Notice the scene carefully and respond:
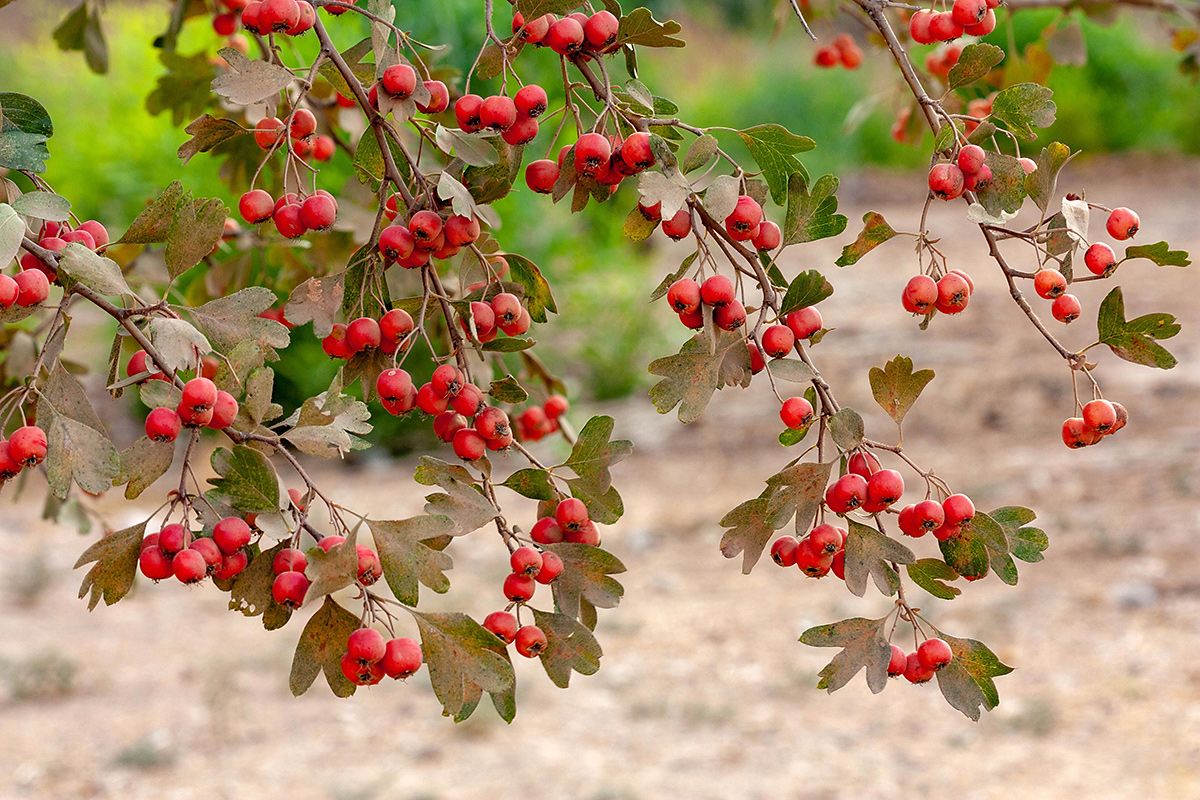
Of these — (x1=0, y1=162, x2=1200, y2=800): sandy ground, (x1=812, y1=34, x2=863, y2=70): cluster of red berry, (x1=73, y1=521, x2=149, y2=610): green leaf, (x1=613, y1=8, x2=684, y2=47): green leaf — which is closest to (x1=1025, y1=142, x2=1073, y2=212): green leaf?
(x1=613, y1=8, x2=684, y2=47): green leaf

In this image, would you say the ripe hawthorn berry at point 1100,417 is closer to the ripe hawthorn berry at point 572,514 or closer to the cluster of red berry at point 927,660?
the cluster of red berry at point 927,660

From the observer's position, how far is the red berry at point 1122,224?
0.75 metres

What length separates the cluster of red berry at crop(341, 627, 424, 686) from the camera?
2.24ft

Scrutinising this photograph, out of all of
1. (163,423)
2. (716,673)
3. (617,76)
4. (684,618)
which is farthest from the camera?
(684,618)

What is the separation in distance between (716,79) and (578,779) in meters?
6.48

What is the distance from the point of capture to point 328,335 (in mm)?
732

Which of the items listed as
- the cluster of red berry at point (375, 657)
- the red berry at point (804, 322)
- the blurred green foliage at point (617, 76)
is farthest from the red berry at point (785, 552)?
the blurred green foliage at point (617, 76)

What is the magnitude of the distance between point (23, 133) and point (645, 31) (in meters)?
0.41

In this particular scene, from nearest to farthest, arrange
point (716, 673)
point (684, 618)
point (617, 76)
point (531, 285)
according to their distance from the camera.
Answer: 1. point (531, 285)
2. point (617, 76)
3. point (716, 673)
4. point (684, 618)

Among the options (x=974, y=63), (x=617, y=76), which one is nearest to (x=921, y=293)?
(x=974, y=63)

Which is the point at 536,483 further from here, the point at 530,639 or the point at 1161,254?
the point at 1161,254

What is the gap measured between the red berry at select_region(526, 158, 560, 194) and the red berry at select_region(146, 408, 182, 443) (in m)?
0.26

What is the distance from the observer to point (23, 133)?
0.74 metres

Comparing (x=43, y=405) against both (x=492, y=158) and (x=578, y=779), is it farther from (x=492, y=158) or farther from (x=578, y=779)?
(x=578, y=779)
